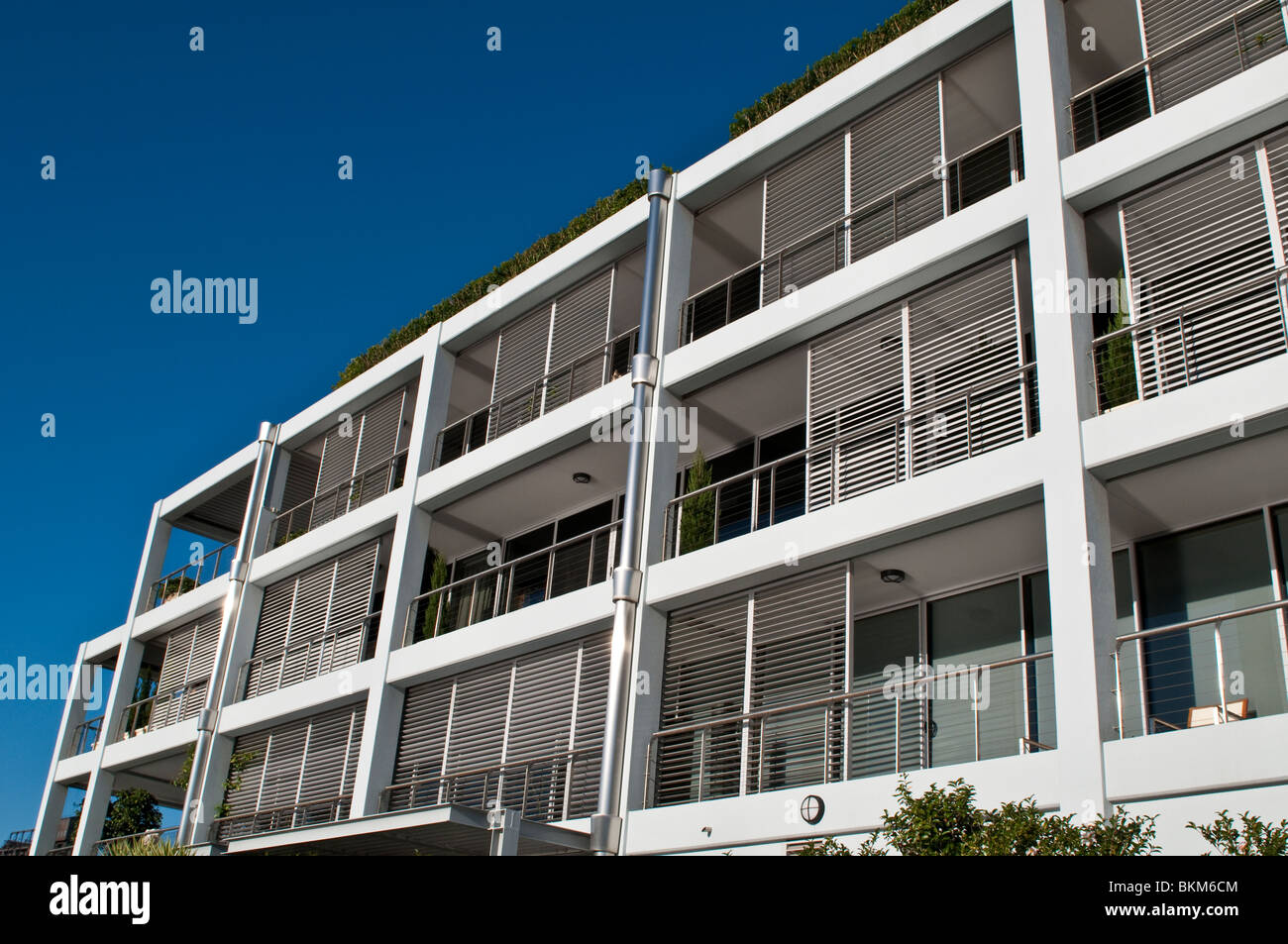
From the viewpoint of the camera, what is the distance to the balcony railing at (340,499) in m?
22.3

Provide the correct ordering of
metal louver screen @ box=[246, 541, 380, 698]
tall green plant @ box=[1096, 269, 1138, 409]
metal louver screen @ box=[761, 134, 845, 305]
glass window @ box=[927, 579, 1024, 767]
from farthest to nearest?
metal louver screen @ box=[246, 541, 380, 698], metal louver screen @ box=[761, 134, 845, 305], glass window @ box=[927, 579, 1024, 767], tall green plant @ box=[1096, 269, 1138, 409]

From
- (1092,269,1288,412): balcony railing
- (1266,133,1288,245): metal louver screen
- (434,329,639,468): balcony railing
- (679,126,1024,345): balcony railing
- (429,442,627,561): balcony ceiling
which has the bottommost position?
(1092,269,1288,412): balcony railing

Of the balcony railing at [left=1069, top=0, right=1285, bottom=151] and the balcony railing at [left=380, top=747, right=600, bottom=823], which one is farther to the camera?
the balcony railing at [left=380, top=747, right=600, bottom=823]

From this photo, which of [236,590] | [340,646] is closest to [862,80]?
[340,646]

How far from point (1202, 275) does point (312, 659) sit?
631 inches

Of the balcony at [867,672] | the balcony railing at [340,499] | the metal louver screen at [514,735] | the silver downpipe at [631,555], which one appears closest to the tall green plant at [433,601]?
the metal louver screen at [514,735]

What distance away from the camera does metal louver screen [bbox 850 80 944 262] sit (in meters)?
15.4

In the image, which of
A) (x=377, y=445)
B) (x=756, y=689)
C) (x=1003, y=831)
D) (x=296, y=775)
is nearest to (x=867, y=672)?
(x=756, y=689)

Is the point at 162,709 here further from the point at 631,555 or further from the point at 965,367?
the point at 965,367

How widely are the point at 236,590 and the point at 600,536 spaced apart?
345 inches

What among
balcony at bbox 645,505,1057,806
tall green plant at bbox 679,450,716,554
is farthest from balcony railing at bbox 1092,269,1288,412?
tall green plant at bbox 679,450,716,554

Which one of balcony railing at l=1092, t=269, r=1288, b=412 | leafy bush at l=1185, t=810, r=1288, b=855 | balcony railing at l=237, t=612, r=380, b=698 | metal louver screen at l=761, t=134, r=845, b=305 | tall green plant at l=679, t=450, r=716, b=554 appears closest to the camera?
leafy bush at l=1185, t=810, r=1288, b=855

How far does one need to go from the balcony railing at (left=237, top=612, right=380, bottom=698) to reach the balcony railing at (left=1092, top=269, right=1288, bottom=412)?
12876 millimetres

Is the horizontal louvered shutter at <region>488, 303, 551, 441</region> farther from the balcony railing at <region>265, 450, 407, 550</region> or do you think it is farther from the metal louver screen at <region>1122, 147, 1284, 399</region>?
the metal louver screen at <region>1122, 147, 1284, 399</region>
